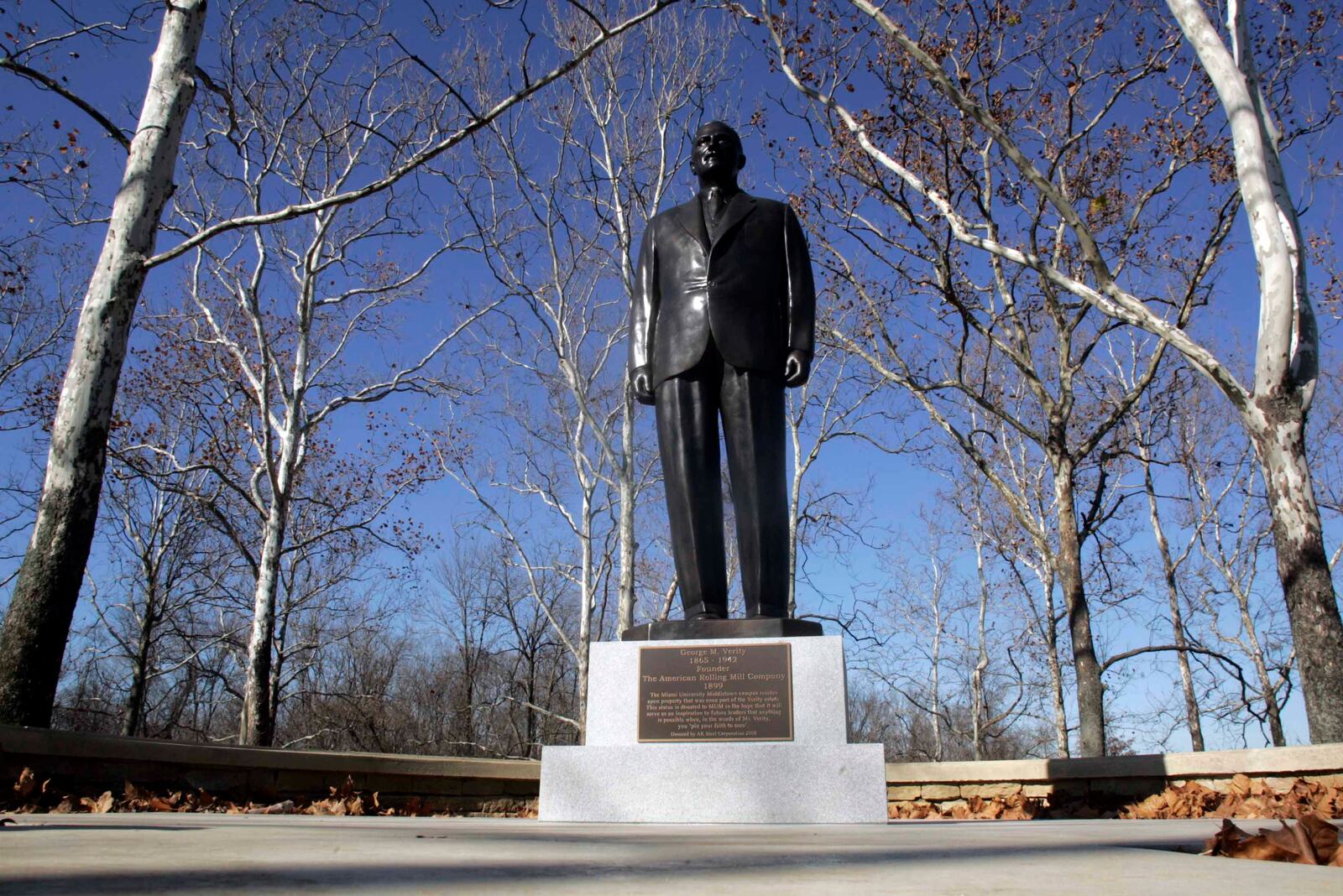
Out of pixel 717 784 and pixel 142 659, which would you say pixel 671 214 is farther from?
pixel 142 659

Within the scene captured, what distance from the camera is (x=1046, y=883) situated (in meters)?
1.33

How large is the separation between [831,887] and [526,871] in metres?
0.47

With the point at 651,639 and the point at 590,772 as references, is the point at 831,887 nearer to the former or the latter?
the point at 590,772

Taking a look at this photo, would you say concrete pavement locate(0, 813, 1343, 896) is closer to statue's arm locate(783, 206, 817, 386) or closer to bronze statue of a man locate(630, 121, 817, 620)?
bronze statue of a man locate(630, 121, 817, 620)

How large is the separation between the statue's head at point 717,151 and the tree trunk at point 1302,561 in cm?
490

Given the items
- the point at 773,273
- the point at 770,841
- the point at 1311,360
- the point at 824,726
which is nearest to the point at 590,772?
the point at 824,726

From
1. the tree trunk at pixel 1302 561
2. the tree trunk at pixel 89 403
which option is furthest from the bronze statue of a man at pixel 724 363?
the tree trunk at pixel 1302 561

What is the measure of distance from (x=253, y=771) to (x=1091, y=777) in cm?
546

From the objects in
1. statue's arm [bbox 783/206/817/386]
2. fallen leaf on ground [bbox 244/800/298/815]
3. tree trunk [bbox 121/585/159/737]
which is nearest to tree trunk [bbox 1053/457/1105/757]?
statue's arm [bbox 783/206/817/386]

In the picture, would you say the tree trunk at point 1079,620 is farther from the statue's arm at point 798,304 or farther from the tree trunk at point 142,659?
the tree trunk at point 142,659

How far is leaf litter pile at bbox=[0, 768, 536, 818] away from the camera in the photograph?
426cm

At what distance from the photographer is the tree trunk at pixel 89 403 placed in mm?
5633

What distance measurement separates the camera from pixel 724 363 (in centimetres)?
568

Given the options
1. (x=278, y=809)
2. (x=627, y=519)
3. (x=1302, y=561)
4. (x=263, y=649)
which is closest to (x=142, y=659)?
(x=263, y=649)
